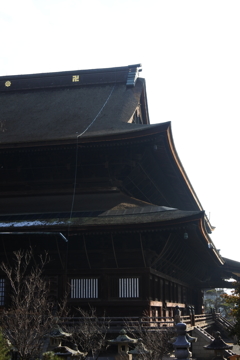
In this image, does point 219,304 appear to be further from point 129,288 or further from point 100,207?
point 129,288

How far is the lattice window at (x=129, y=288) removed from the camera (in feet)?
68.3

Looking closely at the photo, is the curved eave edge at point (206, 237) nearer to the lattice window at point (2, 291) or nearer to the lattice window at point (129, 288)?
Result: the lattice window at point (129, 288)

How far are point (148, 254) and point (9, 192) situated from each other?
773cm

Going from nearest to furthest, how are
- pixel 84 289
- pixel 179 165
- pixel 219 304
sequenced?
1. pixel 84 289
2. pixel 179 165
3. pixel 219 304

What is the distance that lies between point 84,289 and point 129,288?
1884mm

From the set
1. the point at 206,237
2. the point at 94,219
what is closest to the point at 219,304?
the point at 206,237

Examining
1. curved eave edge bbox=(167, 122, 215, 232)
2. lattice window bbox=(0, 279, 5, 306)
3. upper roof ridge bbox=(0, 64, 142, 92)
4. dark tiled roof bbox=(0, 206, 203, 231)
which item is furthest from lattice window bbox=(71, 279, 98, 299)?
upper roof ridge bbox=(0, 64, 142, 92)

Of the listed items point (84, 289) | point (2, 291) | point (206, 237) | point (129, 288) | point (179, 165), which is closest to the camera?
point (129, 288)

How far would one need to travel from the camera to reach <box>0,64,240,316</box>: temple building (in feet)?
66.9

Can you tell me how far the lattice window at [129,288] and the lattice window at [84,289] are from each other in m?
1.05

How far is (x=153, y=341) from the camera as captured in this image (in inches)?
685

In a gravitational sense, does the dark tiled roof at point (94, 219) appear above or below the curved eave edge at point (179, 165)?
below

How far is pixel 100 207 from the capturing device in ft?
→ 73.5

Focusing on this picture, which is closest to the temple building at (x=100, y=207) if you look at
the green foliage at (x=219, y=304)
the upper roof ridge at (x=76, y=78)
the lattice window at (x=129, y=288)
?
the lattice window at (x=129, y=288)
